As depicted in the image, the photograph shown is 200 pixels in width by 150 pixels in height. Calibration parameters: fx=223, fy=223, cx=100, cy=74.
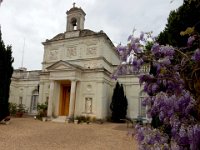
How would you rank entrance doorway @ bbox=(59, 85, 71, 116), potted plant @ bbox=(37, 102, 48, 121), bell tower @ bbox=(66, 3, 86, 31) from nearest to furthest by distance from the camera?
1. potted plant @ bbox=(37, 102, 48, 121)
2. entrance doorway @ bbox=(59, 85, 71, 116)
3. bell tower @ bbox=(66, 3, 86, 31)

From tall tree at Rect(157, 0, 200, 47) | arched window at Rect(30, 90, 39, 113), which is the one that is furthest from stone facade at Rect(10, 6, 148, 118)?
tall tree at Rect(157, 0, 200, 47)

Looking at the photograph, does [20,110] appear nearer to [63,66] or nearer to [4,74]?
[63,66]

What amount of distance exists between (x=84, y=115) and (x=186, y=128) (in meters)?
15.3

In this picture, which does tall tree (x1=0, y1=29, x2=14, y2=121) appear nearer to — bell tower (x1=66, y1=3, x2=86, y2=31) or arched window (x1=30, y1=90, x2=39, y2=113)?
bell tower (x1=66, y1=3, x2=86, y2=31)

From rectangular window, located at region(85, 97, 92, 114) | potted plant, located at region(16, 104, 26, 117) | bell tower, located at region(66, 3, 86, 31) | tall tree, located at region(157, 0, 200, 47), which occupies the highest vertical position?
bell tower, located at region(66, 3, 86, 31)

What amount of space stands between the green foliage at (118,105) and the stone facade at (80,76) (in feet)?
2.09

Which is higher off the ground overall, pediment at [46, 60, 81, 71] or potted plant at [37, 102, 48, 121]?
pediment at [46, 60, 81, 71]

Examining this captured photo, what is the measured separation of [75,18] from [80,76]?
575 centimetres

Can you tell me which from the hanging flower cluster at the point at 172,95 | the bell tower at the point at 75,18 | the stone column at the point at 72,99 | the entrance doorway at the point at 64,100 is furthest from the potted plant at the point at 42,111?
the hanging flower cluster at the point at 172,95

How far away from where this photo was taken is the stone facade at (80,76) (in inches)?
679

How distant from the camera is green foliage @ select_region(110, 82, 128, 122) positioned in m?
17.6

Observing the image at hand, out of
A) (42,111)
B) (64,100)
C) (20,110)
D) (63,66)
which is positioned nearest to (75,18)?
(63,66)

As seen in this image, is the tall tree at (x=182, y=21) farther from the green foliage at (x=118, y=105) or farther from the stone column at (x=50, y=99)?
the stone column at (x=50, y=99)

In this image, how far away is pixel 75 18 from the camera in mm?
20109
